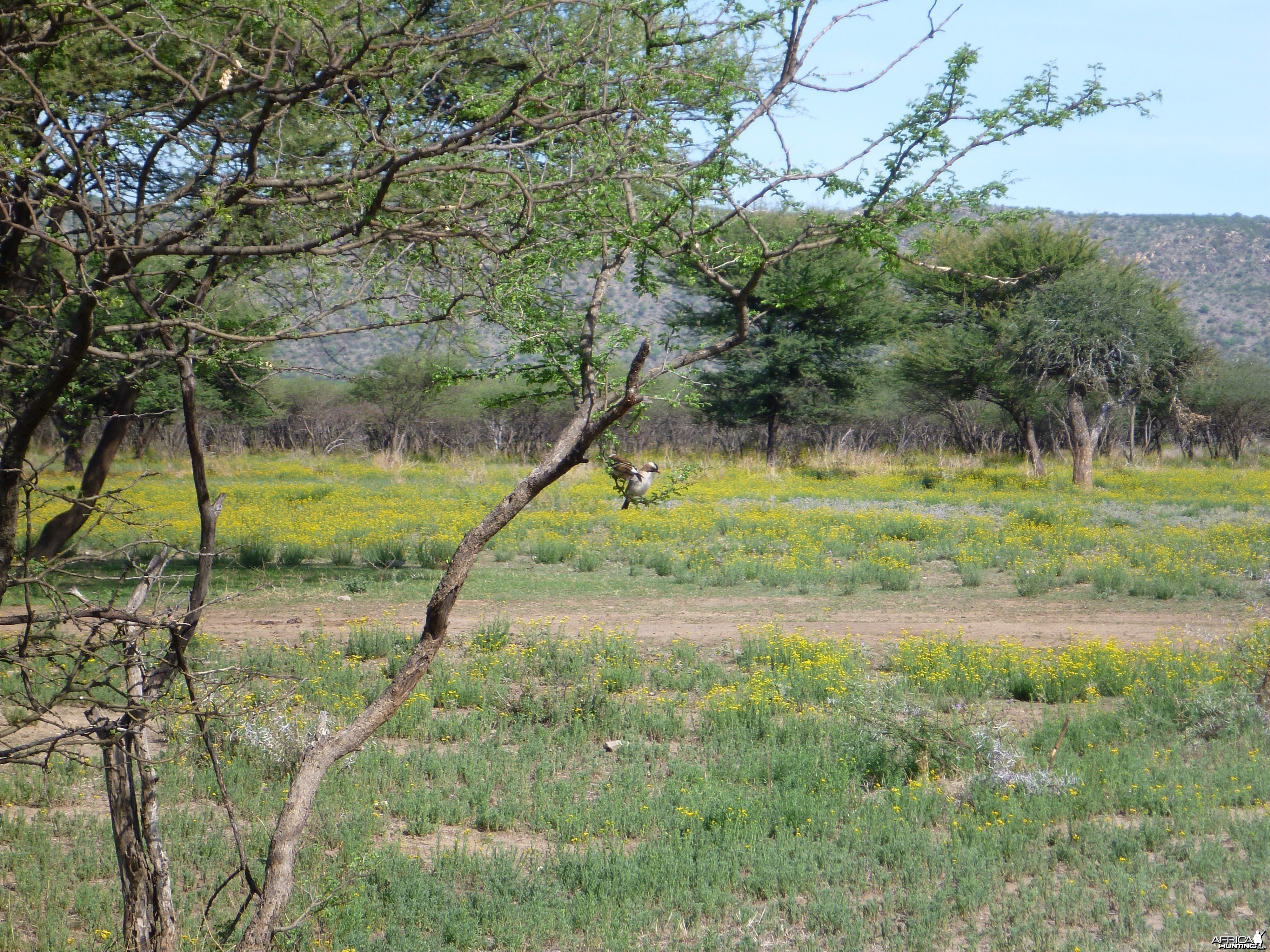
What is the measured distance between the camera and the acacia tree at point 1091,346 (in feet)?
82.4

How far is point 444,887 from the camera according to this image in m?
4.54

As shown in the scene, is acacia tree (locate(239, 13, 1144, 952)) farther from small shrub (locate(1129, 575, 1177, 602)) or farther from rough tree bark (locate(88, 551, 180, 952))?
small shrub (locate(1129, 575, 1177, 602))

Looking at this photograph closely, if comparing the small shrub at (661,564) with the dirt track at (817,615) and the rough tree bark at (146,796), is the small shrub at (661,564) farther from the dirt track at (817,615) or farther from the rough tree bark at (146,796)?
the rough tree bark at (146,796)

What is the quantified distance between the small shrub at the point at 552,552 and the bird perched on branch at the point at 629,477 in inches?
411

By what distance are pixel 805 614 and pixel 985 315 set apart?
78.7ft

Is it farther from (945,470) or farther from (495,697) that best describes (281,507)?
(945,470)

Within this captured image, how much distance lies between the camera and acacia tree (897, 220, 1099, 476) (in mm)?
29812

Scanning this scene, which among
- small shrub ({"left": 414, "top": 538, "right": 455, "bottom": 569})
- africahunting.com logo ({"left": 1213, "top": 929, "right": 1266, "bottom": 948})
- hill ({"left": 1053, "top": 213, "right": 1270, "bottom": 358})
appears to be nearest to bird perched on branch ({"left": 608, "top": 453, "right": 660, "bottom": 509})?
africahunting.com logo ({"left": 1213, "top": 929, "right": 1266, "bottom": 948})

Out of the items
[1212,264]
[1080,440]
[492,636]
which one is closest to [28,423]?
[492,636]

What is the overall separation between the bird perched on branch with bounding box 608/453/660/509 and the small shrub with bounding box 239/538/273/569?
416 inches

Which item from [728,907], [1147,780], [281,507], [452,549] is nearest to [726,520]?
[452,549]

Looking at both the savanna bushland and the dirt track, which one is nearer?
the savanna bushland

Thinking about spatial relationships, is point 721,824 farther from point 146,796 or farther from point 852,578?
point 852,578

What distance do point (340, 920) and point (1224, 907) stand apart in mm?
4028
